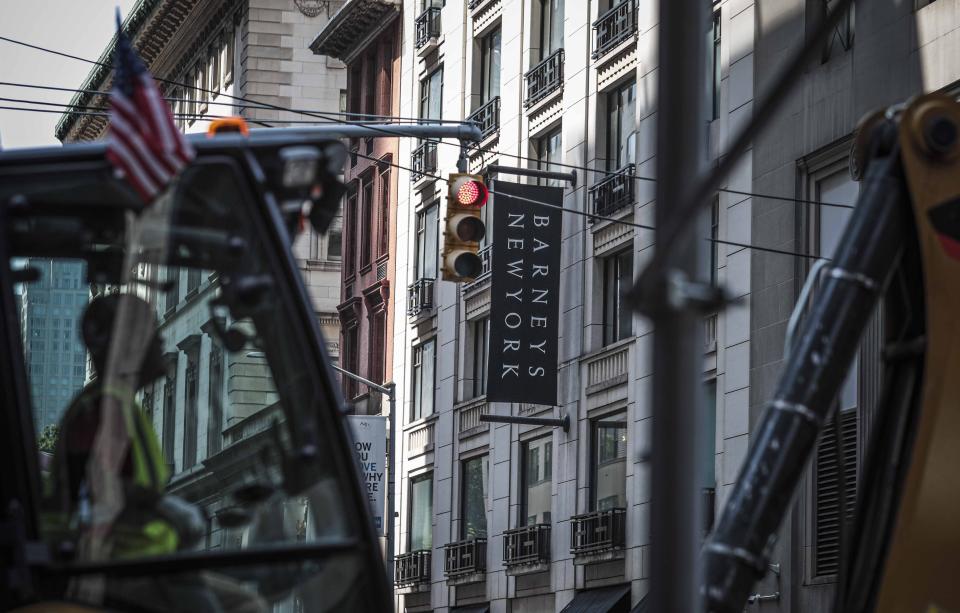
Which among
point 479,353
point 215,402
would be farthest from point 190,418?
point 479,353

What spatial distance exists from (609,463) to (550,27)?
11.7 m

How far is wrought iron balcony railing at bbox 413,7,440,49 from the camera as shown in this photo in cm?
5022

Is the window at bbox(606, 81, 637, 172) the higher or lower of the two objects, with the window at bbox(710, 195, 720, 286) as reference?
higher

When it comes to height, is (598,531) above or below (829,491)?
below

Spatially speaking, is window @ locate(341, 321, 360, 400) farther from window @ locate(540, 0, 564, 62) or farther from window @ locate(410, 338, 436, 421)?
window @ locate(540, 0, 564, 62)

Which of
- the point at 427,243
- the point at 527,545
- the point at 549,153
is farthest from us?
the point at 427,243

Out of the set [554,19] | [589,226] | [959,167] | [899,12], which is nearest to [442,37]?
[554,19]

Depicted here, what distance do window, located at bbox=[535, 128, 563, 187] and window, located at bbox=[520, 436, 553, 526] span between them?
6057mm

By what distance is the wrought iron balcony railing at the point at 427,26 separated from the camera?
165 ft

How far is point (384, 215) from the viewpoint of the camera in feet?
177

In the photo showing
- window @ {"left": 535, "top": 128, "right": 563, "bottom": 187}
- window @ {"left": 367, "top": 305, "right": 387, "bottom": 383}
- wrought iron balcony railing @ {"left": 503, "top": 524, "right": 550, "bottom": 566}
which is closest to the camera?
wrought iron balcony railing @ {"left": 503, "top": 524, "right": 550, "bottom": 566}

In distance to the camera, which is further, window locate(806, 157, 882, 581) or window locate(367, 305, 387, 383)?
window locate(367, 305, 387, 383)

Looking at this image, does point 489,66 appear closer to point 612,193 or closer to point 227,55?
point 612,193

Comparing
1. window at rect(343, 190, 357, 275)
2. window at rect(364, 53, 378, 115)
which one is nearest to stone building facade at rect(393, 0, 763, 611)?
window at rect(364, 53, 378, 115)
